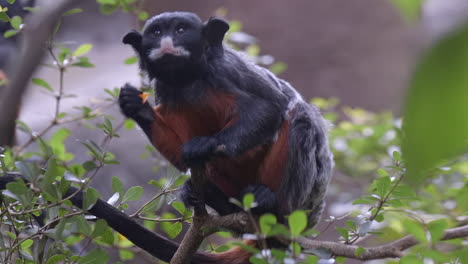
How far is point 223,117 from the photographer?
372 cm

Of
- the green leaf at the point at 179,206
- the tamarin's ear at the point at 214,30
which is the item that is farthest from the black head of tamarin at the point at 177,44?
the green leaf at the point at 179,206

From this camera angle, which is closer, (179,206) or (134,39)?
(179,206)

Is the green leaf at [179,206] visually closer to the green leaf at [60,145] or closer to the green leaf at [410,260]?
the green leaf at [410,260]

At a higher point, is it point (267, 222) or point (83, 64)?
point (83, 64)

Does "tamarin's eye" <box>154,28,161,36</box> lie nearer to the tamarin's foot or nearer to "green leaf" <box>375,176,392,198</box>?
the tamarin's foot

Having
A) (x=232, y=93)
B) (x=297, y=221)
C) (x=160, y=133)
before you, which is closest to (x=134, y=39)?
(x=160, y=133)

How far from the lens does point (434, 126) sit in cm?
37

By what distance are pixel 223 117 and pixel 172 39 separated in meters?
0.64

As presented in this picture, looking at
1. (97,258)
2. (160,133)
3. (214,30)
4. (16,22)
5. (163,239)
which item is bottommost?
(97,258)

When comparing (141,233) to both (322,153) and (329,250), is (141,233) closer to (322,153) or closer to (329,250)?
(329,250)

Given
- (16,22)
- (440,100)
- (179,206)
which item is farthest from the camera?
(16,22)

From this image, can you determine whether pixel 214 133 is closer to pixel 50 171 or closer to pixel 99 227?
pixel 99 227

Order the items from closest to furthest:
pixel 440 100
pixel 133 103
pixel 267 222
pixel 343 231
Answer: pixel 440 100 < pixel 267 222 < pixel 343 231 < pixel 133 103

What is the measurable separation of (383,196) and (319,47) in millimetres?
10687
